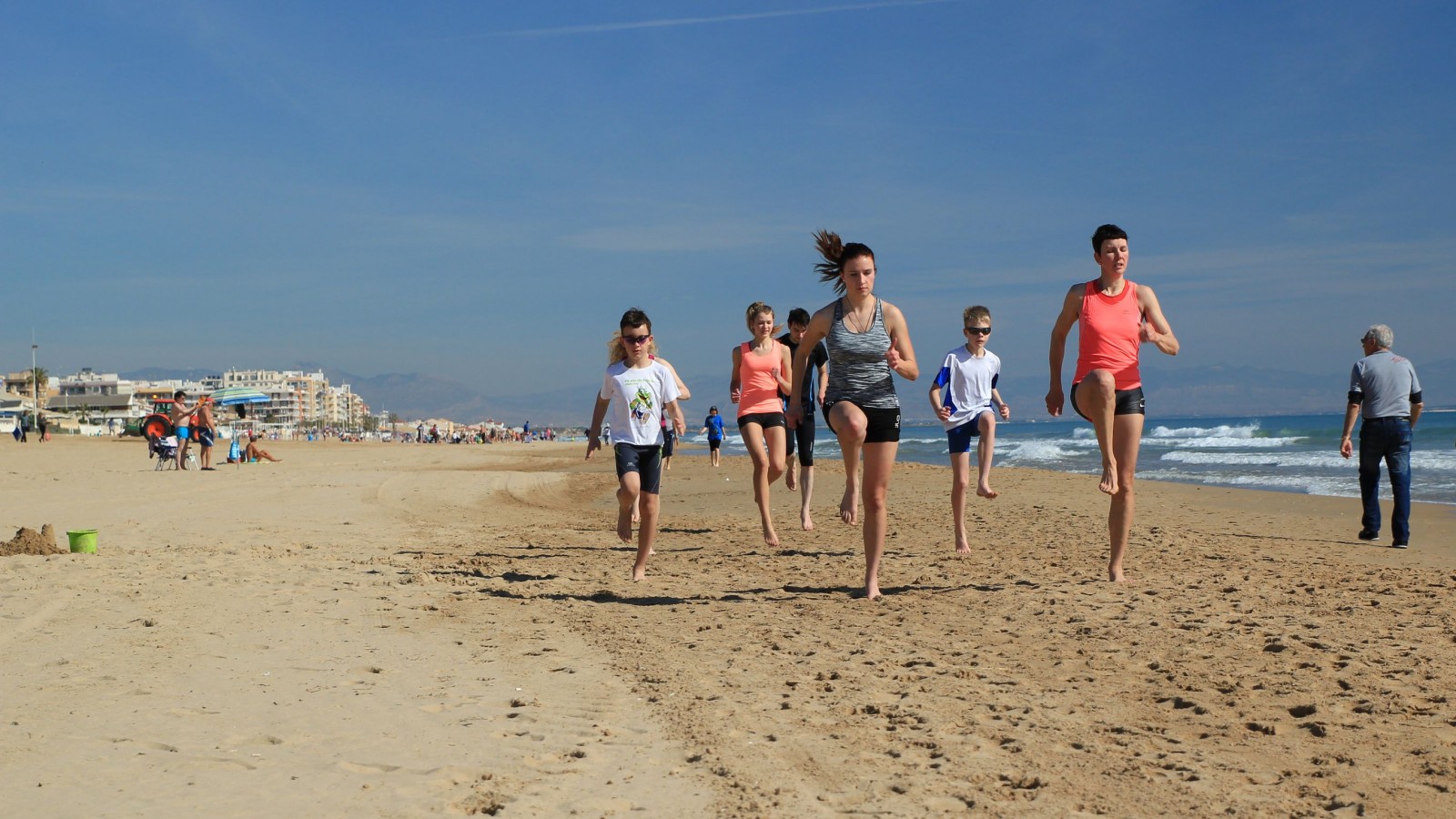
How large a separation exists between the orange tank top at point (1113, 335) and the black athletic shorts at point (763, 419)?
9.58 ft

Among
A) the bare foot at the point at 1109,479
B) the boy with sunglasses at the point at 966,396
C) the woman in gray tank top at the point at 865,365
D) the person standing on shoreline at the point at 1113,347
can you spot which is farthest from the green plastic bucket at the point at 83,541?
the bare foot at the point at 1109,479

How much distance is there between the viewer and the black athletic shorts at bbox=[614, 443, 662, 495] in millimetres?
6973

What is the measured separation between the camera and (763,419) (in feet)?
28.9

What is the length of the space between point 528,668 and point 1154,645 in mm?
→ 2790

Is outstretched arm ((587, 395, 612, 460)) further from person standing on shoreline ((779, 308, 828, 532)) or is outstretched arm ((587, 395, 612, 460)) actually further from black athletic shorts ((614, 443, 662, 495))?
person standing on shoreline ((779, 308, 828, 532))

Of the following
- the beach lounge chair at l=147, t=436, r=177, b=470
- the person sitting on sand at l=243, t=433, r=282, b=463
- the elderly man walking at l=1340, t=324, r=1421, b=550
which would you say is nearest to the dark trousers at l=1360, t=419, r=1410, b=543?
the elderly man walking at l=1340, t=324, r=1421, b=550

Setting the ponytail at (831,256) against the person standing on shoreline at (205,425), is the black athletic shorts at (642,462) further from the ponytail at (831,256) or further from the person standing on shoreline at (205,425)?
the person standing on shoreline at (205,425)

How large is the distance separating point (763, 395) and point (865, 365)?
2670 mm

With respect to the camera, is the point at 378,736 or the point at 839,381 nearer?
the point at 378,736

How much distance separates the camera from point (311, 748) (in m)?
3.61

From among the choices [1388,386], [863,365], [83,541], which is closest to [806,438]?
[863,365]

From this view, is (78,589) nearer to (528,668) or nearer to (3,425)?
(528,668)

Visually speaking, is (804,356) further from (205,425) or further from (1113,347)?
(205,425)

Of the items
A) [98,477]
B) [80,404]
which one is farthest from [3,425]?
[98,477]
